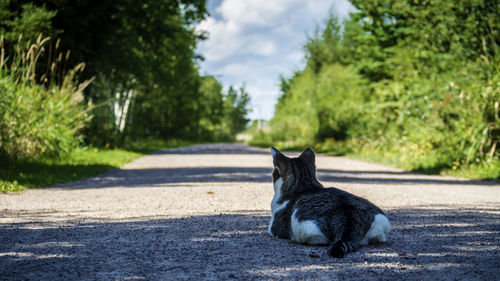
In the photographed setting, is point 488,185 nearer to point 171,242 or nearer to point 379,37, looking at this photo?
point 171,242

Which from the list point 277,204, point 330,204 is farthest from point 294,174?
point 330,204

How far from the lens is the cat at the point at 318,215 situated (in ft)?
10.4

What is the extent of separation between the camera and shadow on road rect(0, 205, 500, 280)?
8.88 ft

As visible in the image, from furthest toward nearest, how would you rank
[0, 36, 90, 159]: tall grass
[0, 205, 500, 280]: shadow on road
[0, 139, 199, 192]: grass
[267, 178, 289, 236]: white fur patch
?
[0, 36, 90, 159]: tall grass → [0, 139, 199, 192]: grass → [267, 178, 289, 236]: white fur patch → [0, 205, 500, 280]: shadow on road

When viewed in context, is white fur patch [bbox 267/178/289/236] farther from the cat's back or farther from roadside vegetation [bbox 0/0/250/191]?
roadside vegetation [bbox 0/0/250/191]

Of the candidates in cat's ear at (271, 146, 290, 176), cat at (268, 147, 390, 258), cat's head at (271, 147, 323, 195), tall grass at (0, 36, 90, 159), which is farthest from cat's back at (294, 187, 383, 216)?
tall grass at (0, 36, 90, 159)

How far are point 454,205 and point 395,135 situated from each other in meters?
11.1

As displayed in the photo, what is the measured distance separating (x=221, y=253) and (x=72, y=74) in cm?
992

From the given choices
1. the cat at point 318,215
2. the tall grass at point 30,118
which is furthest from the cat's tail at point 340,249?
the tall grass at point 30,118

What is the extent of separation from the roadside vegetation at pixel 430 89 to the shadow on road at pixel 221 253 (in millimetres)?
6296

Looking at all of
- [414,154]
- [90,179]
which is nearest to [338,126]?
[414,154]

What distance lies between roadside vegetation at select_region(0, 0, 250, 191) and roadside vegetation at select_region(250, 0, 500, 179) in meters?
8.63

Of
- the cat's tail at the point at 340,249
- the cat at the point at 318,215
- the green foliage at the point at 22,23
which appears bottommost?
the cat's tail at the point at 340,249

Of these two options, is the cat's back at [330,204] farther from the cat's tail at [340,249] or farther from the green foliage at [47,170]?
the green foliage at [47,170]
